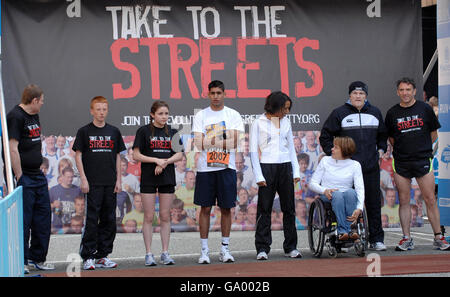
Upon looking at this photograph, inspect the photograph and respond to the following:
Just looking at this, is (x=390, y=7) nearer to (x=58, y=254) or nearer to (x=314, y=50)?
(x=314, y=50)

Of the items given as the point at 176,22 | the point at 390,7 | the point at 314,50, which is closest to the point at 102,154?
the point at 176,22

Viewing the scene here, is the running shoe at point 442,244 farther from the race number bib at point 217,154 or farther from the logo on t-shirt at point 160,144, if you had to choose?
the logo on t-shirt at point 160,144

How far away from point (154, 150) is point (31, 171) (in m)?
1.24

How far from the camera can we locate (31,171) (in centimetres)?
754

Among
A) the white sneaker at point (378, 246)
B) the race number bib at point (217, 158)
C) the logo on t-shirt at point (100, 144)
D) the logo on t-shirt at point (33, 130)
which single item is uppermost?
the logo on t-shirt at point (33, 130)

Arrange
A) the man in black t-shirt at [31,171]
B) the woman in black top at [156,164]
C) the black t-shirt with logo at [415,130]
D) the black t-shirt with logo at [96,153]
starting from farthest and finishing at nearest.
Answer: the black t-shirt with logo at [415,130] < the woman in black top at [156,164] < the black t-shirt with logo at [96,153] < the man in black t-shirt at [31,171]

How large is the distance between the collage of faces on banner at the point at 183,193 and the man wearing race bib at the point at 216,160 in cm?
199

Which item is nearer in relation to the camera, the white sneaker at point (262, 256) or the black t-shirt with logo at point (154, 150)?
the black t-shirt with logo at point (154, 150)

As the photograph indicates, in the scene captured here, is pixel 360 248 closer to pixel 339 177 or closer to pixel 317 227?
pixel 317 227

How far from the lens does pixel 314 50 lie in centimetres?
1043

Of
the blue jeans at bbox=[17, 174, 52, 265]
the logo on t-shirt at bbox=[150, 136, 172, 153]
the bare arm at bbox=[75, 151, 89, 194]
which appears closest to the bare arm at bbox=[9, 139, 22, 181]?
the blue jeans at bbox=[17, 174, 52, 265]

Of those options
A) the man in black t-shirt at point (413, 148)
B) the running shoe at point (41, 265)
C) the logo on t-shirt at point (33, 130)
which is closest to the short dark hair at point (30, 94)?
the logo on t-shirt at point (33, 130)

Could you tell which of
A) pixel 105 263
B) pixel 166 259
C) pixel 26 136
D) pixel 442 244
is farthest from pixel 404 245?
pixel 26 136

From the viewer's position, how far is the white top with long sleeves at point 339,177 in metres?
8.30
